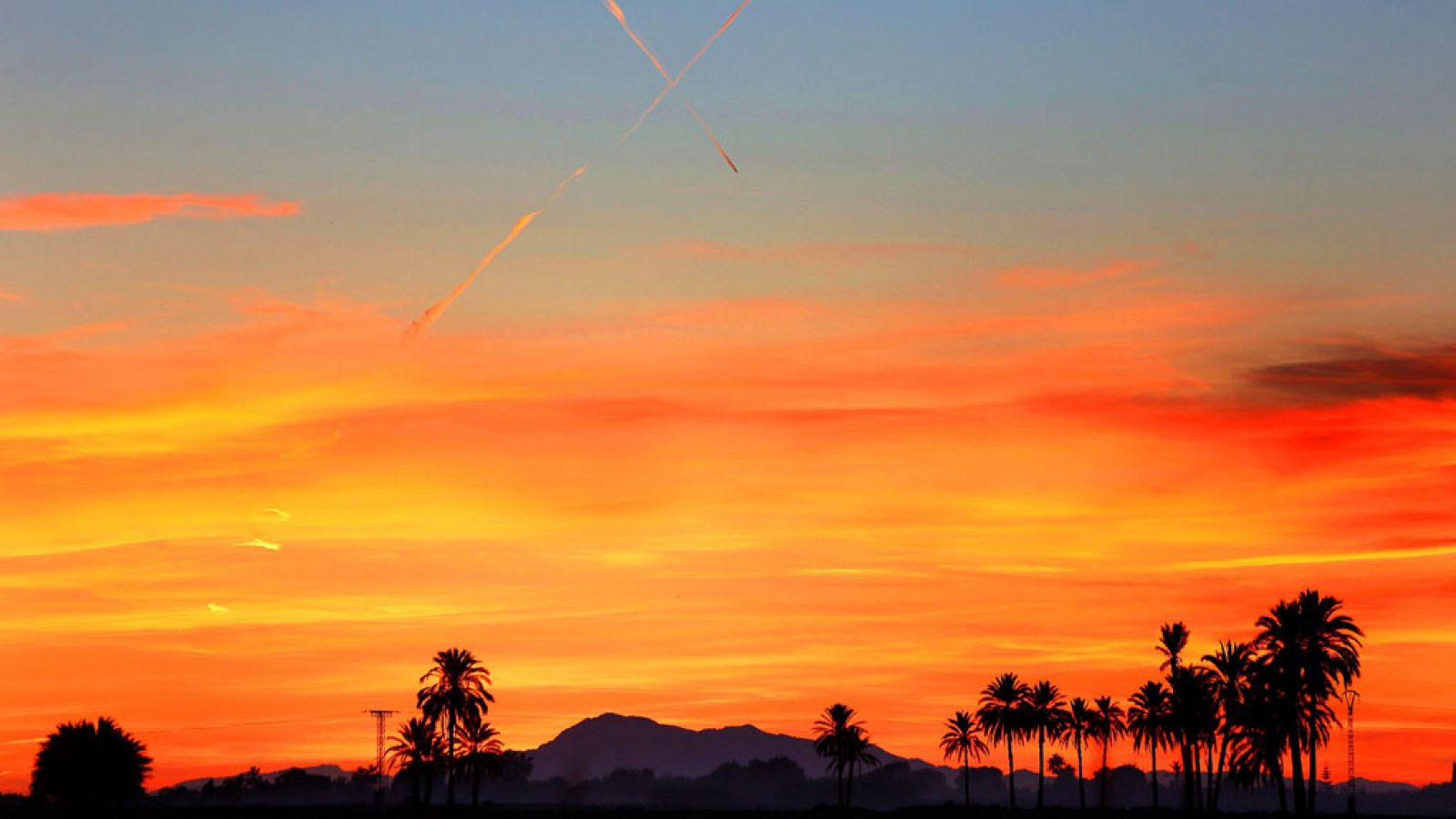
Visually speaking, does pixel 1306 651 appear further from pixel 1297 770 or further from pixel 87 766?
pixel 87 766

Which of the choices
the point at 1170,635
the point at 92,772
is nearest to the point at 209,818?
the point at 92,772

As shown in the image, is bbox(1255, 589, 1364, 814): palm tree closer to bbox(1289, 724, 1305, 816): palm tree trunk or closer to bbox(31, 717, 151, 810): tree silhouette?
bbox(1289, 724, 1305, 816): palm tree trunk

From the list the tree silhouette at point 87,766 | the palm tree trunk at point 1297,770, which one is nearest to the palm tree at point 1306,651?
the palm tree trunk at point 1297,770

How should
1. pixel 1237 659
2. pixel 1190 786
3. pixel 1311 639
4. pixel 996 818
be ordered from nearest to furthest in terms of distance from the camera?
1. pixel 1311 639
2. pixel 1237 659
3. pixel 1190 786
4. pixel 996 818

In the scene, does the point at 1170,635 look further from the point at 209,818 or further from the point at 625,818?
the point at 209,818

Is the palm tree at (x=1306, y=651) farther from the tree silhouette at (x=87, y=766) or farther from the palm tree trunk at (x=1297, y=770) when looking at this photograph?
the tree silhouette at (x=87, y=766)

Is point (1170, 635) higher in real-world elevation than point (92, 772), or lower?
higher

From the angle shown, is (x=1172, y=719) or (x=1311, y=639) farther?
(x=1172, y=719)

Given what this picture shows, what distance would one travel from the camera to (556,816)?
610 ft

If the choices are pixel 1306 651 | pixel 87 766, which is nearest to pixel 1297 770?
pixel 1306 651

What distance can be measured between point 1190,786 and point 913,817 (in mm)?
31127

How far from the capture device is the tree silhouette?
17775 cm

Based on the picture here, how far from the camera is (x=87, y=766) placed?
177625 mm

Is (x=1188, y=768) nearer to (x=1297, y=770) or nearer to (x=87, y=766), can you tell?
(x=1297, y=770)
